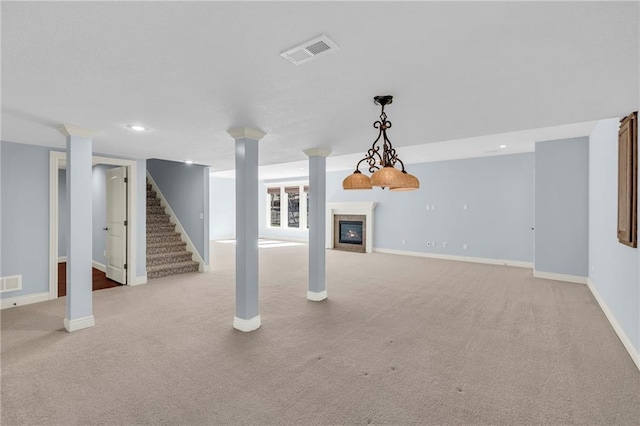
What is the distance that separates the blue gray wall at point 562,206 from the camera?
5.80 metres

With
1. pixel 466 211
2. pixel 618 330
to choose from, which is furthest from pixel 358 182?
pixel 466 211

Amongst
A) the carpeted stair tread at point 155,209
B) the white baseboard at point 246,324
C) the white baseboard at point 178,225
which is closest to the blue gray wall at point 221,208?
the white baseboard at point 178,225

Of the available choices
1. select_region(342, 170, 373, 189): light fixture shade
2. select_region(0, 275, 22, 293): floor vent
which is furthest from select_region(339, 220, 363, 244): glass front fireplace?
select_region(0, 275, 22, 293): floor vent

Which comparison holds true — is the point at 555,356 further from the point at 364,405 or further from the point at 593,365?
the point at 364,405

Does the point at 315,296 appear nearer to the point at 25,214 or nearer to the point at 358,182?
the point at 358,182

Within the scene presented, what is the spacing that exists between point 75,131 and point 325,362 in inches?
144

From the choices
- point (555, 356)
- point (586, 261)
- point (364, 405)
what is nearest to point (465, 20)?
point (364, 405)

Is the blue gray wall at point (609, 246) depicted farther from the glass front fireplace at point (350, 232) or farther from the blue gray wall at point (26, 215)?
the blue gray wall at point (26, 215)

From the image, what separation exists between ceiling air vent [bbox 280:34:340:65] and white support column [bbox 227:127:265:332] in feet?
5.84

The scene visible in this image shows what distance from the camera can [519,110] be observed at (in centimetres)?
294

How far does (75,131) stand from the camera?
3.53m

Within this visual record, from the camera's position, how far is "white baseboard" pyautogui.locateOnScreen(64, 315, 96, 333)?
3572 mm

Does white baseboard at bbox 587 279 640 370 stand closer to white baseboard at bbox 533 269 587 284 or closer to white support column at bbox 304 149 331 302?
white baseboard at bbox 533 269 587 284

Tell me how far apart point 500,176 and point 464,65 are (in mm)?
6655
